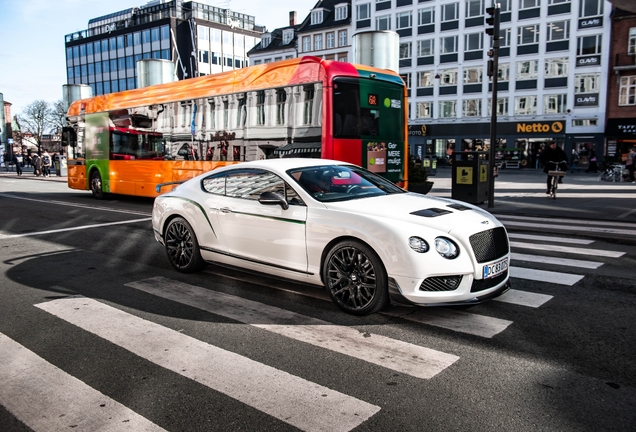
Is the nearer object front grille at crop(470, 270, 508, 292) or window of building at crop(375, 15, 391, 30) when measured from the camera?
front grille at crop(470, 270, 508, 292)

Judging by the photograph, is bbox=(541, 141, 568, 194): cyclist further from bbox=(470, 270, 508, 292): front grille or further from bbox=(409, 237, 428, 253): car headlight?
bbox=(409, 237, 428, 253): car headlight

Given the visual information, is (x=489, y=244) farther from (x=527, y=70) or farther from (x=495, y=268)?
(x=527, y=70)

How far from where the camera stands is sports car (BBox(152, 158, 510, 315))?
4641 millimetres

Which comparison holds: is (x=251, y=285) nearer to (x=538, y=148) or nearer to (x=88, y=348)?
(x=88, y=348)

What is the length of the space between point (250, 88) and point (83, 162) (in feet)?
28.5

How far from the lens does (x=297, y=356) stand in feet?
13.3

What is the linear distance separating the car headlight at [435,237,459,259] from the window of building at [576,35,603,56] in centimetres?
4691

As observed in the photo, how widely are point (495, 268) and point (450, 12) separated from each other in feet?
167

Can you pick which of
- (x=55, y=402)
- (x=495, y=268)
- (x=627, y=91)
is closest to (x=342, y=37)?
(x=627, y=91)

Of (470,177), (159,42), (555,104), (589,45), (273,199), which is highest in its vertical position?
(159,42)

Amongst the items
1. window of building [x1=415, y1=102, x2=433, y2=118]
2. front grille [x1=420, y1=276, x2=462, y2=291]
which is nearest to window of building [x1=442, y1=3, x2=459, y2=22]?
window of building [x1=415, y1=102, x2=433, y2=118]

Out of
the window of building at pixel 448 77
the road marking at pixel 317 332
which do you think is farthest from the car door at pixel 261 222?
the window of building at pixel 448 77

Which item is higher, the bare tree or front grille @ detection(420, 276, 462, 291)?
the bare tree

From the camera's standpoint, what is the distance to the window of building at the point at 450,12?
5019 cm
